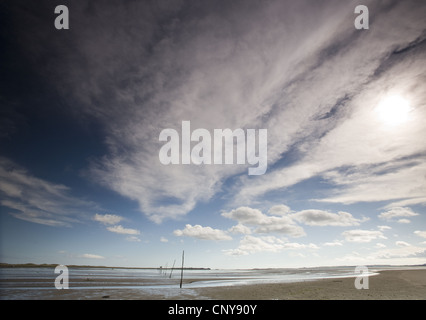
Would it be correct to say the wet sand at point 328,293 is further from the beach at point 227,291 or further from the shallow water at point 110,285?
the shallow water at point 110,285

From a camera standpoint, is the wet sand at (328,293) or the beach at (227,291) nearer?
the wet sand at (328,293)

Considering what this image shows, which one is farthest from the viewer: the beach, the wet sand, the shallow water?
the shallow water

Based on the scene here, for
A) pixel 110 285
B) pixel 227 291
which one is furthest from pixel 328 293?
pixel 110 285

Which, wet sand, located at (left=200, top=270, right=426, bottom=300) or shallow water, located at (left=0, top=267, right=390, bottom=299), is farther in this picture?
shallow water, located at (left=0, top=267, right=390, bottom=299)

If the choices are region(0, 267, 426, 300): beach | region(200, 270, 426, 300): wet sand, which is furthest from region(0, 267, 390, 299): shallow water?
region(200, 270, 426, 300): wet sand

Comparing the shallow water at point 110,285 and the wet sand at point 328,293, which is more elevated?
the wet sand at point 328,293

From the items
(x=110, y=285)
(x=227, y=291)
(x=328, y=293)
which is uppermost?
(x=328, y=293)

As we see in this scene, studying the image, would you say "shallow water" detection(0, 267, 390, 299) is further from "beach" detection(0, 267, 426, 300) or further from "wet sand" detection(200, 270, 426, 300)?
"wet sand" detection(200, 270, 426, 300)

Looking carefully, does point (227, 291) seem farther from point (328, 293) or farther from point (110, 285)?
point (110, 285)

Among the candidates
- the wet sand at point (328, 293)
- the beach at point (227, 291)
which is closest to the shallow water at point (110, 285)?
the beach at point (227, 291)
